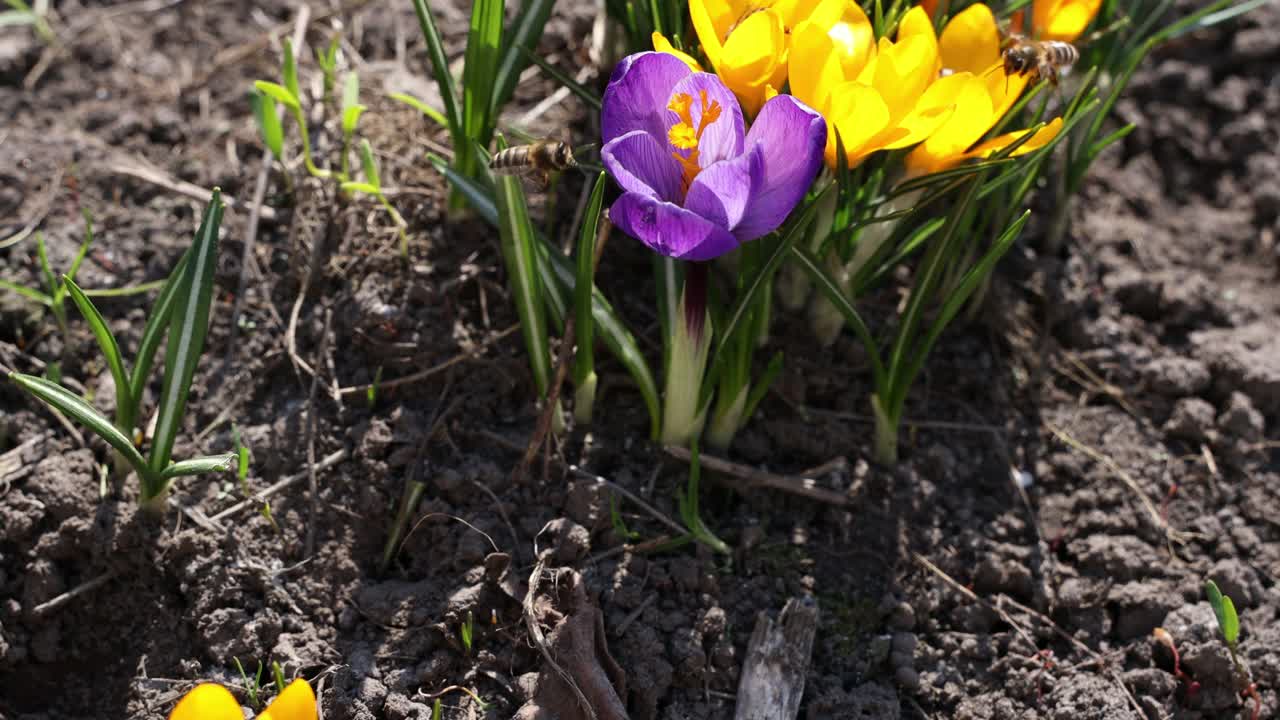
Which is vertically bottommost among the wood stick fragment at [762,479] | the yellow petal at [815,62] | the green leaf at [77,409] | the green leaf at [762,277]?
the wood stick fragment at [762,479]

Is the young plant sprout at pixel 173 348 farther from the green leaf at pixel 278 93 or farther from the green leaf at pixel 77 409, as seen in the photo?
the green leaf at pixel 278 93

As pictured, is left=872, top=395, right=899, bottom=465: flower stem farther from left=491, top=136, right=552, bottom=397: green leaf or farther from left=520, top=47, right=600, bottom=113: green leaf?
left=520, top=47, right=600, bottom=113: green leaf

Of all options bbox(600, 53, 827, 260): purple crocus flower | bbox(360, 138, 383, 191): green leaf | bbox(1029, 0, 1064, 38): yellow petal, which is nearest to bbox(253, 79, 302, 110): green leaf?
bbox(360, 138, 383, 191): green leaf

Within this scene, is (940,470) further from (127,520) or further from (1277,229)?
(127,520)

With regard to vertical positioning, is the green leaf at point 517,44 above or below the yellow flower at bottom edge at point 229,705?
above

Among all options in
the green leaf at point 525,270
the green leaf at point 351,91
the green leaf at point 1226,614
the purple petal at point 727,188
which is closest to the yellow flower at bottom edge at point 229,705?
the green leaf at point 525,270

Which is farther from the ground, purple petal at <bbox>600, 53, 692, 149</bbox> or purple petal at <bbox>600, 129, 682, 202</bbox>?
purple petal at <bbox>600, 53, 692, 149</bbox>

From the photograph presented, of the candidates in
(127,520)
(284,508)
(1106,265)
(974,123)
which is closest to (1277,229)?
(1106,265)
